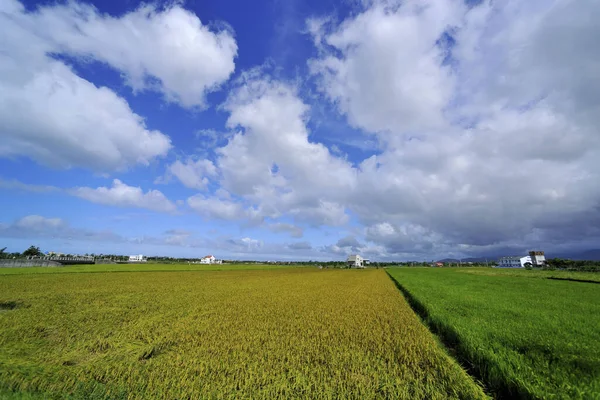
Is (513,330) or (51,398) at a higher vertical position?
(513,330)

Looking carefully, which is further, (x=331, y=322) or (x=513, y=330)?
(x=331, y=322)

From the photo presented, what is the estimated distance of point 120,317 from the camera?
559 inches

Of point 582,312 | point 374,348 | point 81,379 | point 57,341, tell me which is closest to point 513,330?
point 374,348

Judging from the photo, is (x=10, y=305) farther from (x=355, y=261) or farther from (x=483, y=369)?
(x=355, y=261)

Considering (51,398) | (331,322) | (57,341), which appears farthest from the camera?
(331,322)

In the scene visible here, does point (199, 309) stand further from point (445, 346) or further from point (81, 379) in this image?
point (445, 346)

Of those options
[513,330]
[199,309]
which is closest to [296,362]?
[513,330]

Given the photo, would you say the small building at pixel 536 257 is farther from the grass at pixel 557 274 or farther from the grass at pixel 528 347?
the grass at pixel 528 347

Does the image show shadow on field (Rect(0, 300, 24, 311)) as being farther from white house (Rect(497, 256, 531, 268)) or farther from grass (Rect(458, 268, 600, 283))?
white house (Rect(497, 256, 531, 268))

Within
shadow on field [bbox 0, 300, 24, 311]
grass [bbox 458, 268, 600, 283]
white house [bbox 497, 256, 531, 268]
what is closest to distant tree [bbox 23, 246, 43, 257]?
shadow on field [bbox 0, 300, 24, 311]

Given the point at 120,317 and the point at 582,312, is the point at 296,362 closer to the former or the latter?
the point at 120,317

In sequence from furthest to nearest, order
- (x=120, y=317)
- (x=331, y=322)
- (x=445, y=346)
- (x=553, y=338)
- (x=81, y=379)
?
(x=120, y=317), (x=331, y=322), (x=445, y=346), (x=553, y=338), (x=81, y=379)

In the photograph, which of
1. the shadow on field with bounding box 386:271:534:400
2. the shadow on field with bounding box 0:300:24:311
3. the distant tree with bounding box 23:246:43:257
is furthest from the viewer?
the distant tree with bounding box 23:246:43:257

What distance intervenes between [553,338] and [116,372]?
13.1 metres
